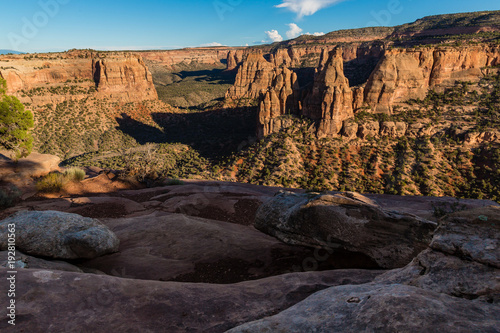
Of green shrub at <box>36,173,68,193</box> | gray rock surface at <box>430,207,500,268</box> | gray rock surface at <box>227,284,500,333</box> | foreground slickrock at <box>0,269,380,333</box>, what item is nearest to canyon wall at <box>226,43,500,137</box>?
green shrub at <box>36,173,68,193</box>

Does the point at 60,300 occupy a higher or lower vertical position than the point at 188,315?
higher

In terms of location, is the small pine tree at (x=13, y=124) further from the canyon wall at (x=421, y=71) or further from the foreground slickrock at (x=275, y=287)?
the canyon wall at (x=421, y=71)

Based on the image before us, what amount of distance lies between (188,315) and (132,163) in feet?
81.3

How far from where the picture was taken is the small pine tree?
2278cm

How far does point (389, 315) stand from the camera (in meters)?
3.61

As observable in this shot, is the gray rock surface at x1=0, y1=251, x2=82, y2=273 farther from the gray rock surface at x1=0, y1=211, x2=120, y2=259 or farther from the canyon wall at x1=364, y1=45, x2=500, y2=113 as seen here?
the canyon wall at x1=364, y1=45, x2=500, y2=113

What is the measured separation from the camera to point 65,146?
68.8 meters

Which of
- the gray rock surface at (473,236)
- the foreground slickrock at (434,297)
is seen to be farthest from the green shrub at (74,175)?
the gray rock surface at (473,236)

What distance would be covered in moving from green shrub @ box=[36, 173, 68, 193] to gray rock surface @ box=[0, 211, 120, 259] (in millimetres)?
11614

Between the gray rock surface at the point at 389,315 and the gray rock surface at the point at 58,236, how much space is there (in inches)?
310

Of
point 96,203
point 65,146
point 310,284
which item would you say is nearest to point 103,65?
point 65,146

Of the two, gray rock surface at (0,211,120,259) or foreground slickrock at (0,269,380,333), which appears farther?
gray rock surface at (0,211,120,259)

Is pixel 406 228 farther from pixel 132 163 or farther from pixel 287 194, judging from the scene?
pixel 132 163

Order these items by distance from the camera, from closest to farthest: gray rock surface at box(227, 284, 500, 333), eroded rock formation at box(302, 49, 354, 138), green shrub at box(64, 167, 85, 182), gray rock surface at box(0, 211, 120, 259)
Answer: gray rock surface at box(227, 284, 500, 333)
gray rock surface at box(0, 211, 120, 259)
green shrub at box(64, 167, 85, 182)
eroded rock formation at box(302, 49, 354, 138)
